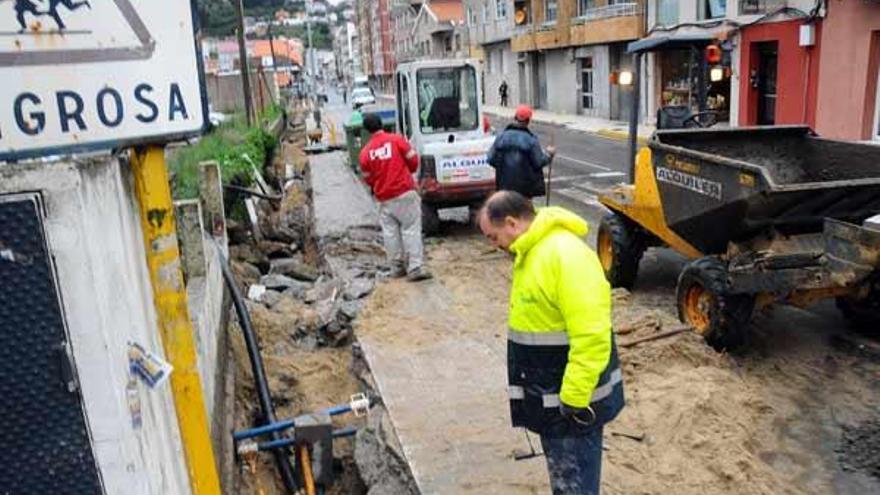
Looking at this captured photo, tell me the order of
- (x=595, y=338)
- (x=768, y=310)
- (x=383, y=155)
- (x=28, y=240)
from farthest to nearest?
(x=383, y=155)
(x=768, y=310)
(x=595, y=338)
(x=28, y=240)

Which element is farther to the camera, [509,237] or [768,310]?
[768,310]

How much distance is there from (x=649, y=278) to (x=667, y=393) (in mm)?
3588

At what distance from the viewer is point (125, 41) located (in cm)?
238

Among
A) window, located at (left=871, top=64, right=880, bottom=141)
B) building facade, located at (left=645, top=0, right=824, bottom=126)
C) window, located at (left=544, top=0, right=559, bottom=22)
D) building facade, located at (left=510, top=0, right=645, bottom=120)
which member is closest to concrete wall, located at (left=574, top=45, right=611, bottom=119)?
building facade, located at (left=510, top=0, right=645, bottom=120)

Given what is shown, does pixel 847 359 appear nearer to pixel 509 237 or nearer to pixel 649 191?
pixel 649 191

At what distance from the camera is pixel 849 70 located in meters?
17.2

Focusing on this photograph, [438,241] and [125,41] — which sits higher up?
[125,41]

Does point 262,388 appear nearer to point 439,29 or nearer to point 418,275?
point 418,275

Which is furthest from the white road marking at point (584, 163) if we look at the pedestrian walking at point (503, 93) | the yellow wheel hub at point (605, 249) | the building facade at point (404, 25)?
the building facade at point (404, 25)

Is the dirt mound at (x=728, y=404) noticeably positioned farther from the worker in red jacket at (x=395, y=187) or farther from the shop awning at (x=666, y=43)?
the shop awning at (x=666, y=43)

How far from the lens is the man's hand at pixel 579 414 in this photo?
10.8 feet

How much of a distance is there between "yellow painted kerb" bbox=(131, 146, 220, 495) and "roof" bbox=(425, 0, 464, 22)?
6298cm

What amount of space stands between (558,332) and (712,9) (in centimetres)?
2214

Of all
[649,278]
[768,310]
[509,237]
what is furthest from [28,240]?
[649,278]
